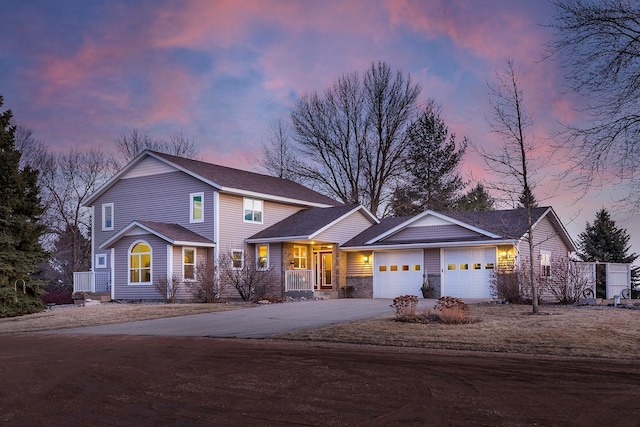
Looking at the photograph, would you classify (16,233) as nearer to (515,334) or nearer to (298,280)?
(298,280)

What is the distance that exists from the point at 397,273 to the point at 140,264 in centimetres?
1213

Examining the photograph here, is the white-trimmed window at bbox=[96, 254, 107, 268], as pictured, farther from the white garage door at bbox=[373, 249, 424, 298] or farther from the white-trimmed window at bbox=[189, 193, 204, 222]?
the white garage door at bbox=[373, 249, 424, 298]

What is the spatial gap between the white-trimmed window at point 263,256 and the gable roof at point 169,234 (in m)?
2.77

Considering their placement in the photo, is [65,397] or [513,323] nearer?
[65,397]

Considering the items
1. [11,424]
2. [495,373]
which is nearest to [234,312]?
[495,373]

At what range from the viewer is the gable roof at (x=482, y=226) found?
2898 centimetres

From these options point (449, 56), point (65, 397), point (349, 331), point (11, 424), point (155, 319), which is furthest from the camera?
point (449, 56)

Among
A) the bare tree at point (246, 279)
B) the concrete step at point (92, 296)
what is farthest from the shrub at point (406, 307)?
the concrete step at point (92, 296)

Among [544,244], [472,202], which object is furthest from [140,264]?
[472,202]

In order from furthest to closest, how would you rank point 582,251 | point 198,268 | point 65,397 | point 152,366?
point 582,251 < point 198,268 < point 152,366 < point 65,397

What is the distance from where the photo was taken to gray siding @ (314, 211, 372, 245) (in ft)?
108

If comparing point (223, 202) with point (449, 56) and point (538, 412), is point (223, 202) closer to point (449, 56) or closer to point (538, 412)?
point (449, 56)

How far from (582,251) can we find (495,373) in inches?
1344

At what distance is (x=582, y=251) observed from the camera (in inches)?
1639
